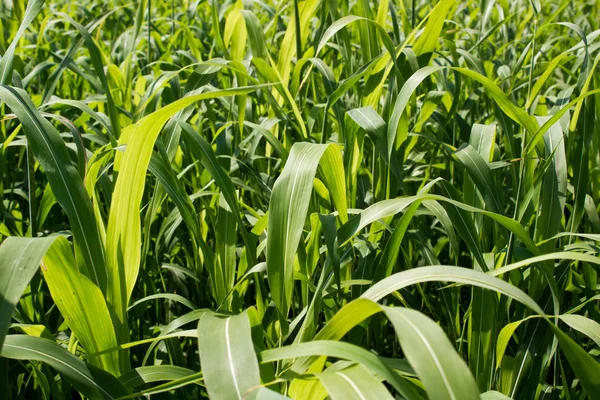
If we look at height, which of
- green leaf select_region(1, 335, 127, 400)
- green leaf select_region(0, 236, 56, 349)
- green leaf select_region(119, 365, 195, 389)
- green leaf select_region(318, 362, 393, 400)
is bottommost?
green leaf select_region(119, 365, 195, 389)

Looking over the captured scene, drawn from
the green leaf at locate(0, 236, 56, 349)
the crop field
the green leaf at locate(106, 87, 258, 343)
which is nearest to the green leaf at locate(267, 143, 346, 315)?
the crop field

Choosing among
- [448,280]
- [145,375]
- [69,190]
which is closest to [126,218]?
[69,190]

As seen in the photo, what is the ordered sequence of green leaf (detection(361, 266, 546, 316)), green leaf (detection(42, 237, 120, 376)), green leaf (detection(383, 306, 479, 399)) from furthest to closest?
green leaf (detection(42, 237, 120, 376)), green leaf (detection(361, 266, 546, 316)), green leaf (detection(383, 306, 479, 399))

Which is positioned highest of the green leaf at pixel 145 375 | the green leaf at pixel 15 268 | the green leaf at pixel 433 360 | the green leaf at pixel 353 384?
the green leaf at pixel 15 268

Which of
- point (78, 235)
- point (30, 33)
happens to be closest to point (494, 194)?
point (78, 235)

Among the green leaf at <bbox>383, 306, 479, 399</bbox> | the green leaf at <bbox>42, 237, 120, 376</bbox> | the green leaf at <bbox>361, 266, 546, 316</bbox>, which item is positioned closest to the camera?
the green leaf at <bbox>383, 306, 479, 399</bbox>

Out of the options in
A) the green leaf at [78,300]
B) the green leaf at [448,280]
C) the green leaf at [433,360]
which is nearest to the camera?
the green leaf at [433,360]

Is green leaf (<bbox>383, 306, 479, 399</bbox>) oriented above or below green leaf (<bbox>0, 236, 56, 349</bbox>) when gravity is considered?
below

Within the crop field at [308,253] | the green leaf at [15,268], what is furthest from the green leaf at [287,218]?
the green leaf at [15,268]

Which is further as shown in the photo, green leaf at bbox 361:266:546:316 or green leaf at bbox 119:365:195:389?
green leaf at bbox 119:365:195:389

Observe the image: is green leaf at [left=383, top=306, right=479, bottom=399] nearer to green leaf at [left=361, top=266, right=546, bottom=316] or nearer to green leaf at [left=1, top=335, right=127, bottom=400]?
green leaf at [left=361, top=266, right=546, bottom=316]

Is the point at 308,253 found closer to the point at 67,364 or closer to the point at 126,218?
the point at 126,218

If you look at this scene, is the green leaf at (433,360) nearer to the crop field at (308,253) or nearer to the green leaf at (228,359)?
the crop field at (308,253)

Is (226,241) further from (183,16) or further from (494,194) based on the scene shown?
(183,16)
